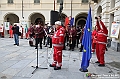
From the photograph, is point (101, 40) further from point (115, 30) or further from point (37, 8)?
point (37, 8)

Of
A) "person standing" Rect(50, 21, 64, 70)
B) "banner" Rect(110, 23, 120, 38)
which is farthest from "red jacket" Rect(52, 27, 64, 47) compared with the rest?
"banner" Rect(110, 23, 120, 38)

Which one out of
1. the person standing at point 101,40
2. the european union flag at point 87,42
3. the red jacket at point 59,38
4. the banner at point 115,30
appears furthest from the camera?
the banner at point 115,30

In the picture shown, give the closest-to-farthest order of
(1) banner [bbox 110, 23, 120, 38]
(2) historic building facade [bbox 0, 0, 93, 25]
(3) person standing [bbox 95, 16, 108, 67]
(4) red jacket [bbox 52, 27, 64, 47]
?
(4) red jacket [bbox 52, 27, 64, 47], (3) person standing [bbox 95, 16, 108, 67], (1) banner [bbox 110, 23, 120, 38], (2) historic building facade [bbox 0, 0, 93, 25]


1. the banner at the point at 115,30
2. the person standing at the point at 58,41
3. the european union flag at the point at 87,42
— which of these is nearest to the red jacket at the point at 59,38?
the person standing at the point at 58,41

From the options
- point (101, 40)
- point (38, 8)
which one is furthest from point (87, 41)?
point (38, 8)

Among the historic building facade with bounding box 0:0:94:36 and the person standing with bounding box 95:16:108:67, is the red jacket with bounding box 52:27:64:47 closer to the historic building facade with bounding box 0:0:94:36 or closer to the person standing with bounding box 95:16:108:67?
the person standing with bounding box 95:16:108:67

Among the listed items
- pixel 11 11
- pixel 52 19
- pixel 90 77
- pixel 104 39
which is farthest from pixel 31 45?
pixel 11 11

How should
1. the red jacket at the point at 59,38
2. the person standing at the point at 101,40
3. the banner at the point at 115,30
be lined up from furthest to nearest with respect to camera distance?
1. the banner at the point at 115,30
2. the person standing at the point at 101,40
3. the red jacket at the point at 59,38

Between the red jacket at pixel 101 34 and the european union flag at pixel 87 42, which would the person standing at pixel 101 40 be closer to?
the red jacket at pixel 101 34

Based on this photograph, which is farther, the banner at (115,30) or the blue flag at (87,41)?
the banner at (115,30)

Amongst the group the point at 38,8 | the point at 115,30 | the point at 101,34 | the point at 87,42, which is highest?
the point at 38,8

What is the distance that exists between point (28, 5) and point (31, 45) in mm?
15434

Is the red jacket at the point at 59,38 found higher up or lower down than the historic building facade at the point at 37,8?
lower down

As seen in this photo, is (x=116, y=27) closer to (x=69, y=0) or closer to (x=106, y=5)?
(x=106, y=5)
